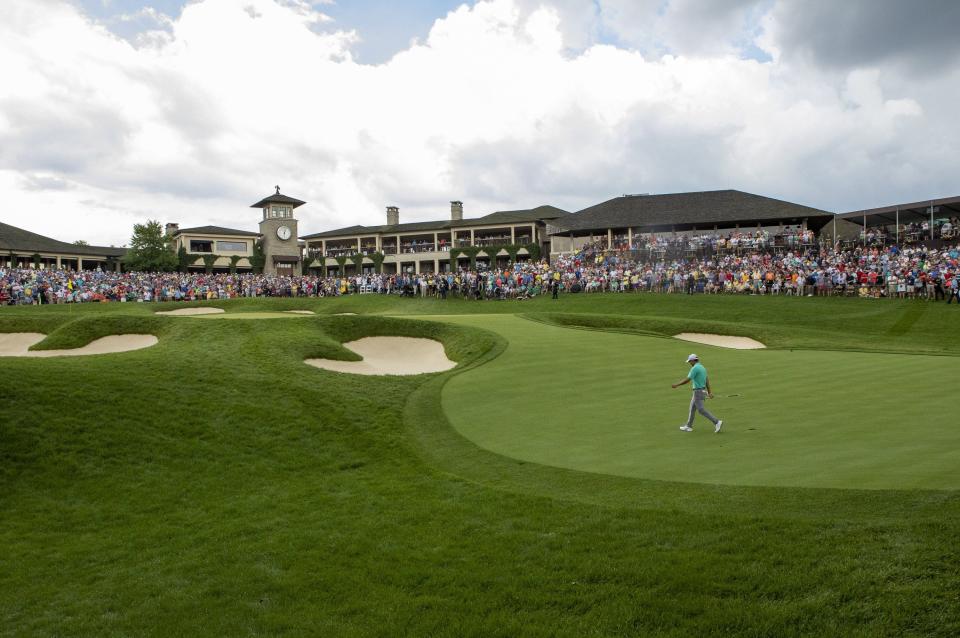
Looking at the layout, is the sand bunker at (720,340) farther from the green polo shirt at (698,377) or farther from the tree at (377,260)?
the tree at (377,260)

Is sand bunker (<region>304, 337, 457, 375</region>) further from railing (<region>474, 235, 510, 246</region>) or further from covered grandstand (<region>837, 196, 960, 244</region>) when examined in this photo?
railing (<region>474, 235, 510, 246</region>)

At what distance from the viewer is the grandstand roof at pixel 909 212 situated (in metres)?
44.6

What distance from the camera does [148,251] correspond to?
82.8 metres

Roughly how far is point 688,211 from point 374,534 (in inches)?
2403

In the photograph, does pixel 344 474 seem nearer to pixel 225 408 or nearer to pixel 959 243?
pixel 225 408

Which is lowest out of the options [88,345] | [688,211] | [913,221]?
[88,345]

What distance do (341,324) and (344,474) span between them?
Answer: 583 inches

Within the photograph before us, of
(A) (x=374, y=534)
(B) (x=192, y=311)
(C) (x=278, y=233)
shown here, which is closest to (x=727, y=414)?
(A) (x=374, y=534)

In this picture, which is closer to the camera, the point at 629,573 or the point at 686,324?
the point at 629,573

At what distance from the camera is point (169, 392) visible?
16.4 metres

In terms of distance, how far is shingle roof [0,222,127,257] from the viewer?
248ft

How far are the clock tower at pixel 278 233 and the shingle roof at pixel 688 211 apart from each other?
41.7 m

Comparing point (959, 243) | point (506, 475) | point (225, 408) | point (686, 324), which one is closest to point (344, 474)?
point (506, 475)

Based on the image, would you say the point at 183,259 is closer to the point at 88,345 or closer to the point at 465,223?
the point at 465,223
